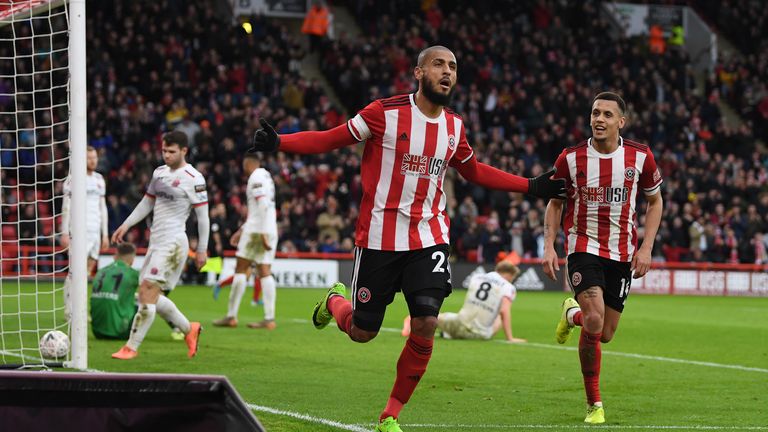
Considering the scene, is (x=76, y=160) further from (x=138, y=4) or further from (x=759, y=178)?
(x=759, y=178)

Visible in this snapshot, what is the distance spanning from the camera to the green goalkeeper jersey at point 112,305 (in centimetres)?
1355

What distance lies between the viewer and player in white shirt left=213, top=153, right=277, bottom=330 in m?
15.4

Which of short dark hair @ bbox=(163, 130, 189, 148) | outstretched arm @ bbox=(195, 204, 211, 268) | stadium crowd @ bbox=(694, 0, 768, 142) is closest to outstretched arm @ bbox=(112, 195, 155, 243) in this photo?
outstretched arm @ bbox=(195, 204, 211, 268)

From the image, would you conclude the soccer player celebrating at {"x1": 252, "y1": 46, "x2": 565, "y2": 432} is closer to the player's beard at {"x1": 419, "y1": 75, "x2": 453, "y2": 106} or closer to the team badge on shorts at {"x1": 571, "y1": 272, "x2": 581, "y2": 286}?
the player's beard at {"x1": 419, "y1": 75, "x2": 453, "y2": 106}

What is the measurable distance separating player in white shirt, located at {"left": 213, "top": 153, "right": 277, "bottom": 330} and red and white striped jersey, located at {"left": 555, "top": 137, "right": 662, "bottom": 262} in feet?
24.4

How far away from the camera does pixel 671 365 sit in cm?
1200

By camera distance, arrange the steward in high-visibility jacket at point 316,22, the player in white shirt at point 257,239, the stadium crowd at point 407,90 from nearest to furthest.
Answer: the player in white shirt at point 257,239, the stadium crowd at point 407,90, the steward in high-visibility jacket at point 316,22

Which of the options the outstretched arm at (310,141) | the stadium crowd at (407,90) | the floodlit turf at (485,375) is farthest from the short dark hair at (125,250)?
the stadium crowd at (407,90)

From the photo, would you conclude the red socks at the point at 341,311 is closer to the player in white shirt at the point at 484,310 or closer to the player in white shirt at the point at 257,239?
the player in white shirt at the point at 484,310

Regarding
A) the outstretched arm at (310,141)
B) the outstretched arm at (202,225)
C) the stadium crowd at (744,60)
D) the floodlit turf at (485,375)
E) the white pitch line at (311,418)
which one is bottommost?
the floodlit turf at (485,375)

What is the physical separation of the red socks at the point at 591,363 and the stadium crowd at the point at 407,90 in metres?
18.2

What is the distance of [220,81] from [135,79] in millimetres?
2496

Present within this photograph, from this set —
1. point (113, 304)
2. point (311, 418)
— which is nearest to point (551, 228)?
point (311, 418)

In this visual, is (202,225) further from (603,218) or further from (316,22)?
(316,22)
